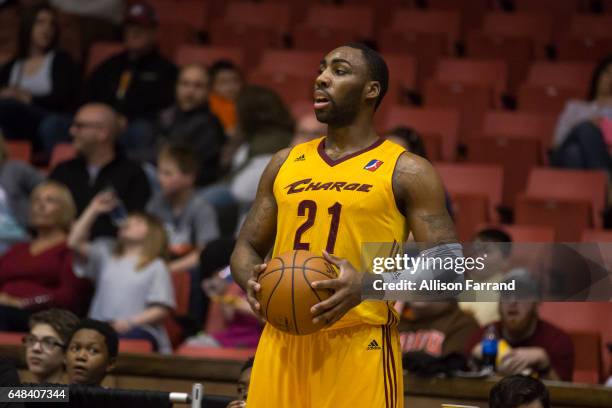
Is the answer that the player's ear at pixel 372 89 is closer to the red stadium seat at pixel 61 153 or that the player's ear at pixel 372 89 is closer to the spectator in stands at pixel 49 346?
the spectator in stands at pixel 49 346

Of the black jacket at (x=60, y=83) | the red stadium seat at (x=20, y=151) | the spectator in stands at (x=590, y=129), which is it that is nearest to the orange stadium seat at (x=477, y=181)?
the spectator in stands at (x=590, y=129)

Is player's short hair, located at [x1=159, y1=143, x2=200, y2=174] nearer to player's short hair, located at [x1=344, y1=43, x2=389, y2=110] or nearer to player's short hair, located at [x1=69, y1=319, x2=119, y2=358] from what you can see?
player's short hair, located at [x1=69, y1=319, x2=119, y2=358]

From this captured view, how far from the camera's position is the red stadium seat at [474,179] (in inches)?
334

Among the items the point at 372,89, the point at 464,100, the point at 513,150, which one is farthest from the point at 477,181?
the point at 372,89

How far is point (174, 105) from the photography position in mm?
9539

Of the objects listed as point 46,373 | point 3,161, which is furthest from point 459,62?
point 46,373

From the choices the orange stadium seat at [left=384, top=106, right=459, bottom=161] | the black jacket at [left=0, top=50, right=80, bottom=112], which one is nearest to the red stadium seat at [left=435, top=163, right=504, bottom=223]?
the orange stadium seat at [left=384, top=106, right=459, bottom=161]

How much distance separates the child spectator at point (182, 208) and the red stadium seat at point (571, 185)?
2003 mm

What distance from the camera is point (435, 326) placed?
6.59 m

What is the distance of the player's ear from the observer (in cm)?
450

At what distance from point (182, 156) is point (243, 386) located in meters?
3.17

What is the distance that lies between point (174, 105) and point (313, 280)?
18.4 feet

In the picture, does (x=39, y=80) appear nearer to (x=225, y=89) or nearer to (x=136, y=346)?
(x=225, y=89)

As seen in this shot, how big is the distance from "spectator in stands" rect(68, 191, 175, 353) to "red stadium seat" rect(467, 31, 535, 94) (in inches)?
141
